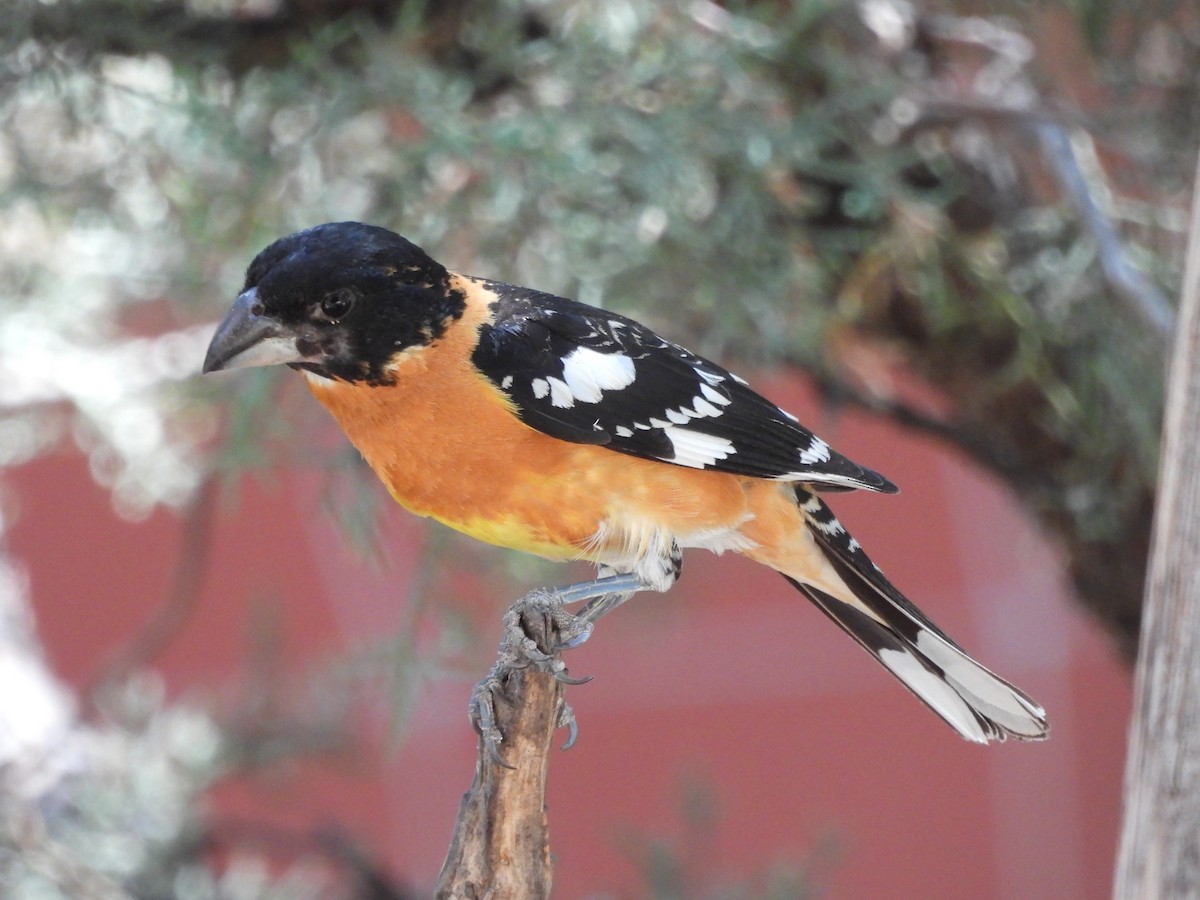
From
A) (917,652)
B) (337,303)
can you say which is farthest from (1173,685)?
(337,303)

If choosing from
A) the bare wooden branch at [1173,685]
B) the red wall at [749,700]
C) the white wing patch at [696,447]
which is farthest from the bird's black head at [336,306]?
the red wall at [749,700]

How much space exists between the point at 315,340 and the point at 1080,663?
11.2 ft

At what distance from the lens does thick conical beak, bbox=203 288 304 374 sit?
1.50 m

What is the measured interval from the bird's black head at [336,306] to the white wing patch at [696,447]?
0.31m

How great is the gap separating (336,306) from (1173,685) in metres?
1.03

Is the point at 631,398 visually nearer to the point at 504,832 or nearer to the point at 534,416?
the point at 534,416

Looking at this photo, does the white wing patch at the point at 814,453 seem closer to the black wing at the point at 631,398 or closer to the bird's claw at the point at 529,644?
the black wing at the point at 631,398

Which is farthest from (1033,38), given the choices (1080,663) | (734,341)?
(1080,663)

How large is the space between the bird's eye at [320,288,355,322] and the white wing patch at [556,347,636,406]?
266mm

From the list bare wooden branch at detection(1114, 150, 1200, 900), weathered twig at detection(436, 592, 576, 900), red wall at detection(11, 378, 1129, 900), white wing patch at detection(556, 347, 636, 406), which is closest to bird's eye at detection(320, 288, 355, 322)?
white wing patch at detection(556, 347, 636, 406)

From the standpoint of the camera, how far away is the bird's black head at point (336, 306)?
1512 mm

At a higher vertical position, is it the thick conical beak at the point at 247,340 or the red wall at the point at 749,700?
the thick conical beak at the point at 247,340

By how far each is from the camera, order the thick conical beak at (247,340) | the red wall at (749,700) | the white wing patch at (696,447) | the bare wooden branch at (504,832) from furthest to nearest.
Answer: the red wall at (749,700) < the white wing patch at (696,447) < the thick conical beak at (247,340) < the bare wooden branch at (504,832)

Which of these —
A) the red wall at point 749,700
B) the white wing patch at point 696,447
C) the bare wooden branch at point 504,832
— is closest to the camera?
the bare wooden branch at point 504,832
